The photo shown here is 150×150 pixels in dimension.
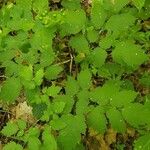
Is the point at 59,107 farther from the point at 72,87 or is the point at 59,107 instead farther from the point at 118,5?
the point at 118,5

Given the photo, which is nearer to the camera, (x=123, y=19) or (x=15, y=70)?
(x=123, y=19)

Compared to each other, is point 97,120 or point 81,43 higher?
point 81,43

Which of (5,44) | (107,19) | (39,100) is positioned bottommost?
(39,100)

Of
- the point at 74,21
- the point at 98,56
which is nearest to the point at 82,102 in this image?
the point at 98,56

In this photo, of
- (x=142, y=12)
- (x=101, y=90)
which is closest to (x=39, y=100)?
(x=101, y=90)

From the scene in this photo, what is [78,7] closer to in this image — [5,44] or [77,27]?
[77,27]

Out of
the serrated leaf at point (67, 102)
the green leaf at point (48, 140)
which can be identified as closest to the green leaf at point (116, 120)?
the serrated leaf at point (67, 102)
